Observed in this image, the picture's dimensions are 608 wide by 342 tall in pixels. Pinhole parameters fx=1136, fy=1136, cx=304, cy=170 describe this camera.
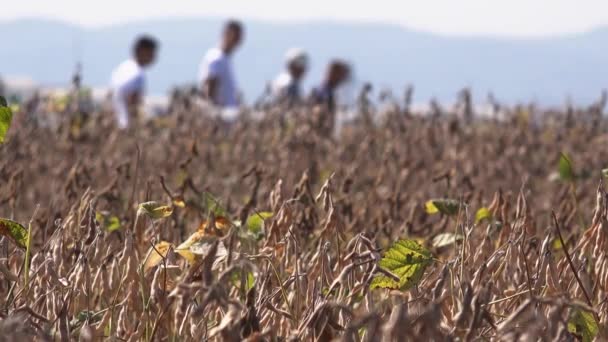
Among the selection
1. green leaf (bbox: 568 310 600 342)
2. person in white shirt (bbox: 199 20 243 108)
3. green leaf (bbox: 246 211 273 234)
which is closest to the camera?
green leaf (bbox: 568 310 600 342)

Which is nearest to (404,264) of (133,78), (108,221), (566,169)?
(566,169)

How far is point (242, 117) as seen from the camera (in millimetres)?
8016

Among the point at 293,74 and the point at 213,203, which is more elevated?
the point at 213,203

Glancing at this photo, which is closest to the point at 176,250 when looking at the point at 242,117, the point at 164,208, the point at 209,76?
the point at 164,208

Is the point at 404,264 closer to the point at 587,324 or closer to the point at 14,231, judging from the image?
the point at 587,324

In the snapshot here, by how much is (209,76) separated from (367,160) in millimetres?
3249

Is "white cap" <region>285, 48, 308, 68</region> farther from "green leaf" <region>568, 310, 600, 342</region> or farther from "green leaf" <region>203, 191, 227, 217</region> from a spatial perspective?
"green leaf" <region>568, 310, 600, 342</region>

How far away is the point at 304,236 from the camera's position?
3.16 metres

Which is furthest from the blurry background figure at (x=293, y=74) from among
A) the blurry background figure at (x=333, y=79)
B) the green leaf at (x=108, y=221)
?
the green leaf at (x=108, y=221)

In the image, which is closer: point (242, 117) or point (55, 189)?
point (55, 189)

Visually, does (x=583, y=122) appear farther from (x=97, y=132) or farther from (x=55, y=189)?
(x=55, y=189)

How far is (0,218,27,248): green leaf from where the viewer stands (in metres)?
2.34

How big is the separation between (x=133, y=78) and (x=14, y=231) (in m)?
7.12

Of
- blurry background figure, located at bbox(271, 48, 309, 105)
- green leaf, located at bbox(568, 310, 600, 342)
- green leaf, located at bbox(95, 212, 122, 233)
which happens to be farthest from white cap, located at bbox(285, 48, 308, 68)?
green leaf, located at bbox(568, 310, 600, 342)
